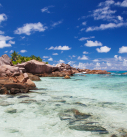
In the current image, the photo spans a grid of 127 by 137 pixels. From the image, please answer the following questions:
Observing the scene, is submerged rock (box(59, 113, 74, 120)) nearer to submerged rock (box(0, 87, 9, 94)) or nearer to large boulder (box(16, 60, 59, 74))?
submerged rock (box(0, 87, 9, 94))

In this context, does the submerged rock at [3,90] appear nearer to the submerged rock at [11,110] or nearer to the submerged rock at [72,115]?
the submerged rock at [11,110]

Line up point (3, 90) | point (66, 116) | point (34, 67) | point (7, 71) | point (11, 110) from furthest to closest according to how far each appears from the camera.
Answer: point (34, 67) < point (7, 71) < point (3, 90) < point (11, 110) < point (66, 116)

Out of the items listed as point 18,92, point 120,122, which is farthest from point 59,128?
point 18,92

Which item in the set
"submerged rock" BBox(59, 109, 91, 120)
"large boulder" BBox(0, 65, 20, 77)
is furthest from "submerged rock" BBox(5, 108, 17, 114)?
"large boulder" BBox(0, 65, 20, 77)

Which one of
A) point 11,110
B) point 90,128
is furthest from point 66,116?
point 11,110

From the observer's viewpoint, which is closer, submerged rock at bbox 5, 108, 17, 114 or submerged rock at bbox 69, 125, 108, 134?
submerged rock at bbox 69, 125, 108, 134

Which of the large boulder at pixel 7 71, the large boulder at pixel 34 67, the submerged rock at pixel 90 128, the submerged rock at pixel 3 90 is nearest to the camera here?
the submerged rock at pixel 90 128

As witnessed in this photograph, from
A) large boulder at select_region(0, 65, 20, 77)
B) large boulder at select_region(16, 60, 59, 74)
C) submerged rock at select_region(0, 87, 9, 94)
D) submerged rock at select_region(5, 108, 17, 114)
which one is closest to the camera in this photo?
submerged rock at select_region(5, 108, 17, 114)

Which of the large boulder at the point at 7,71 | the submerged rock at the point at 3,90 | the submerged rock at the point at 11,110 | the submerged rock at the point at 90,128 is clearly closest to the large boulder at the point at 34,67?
the large boulder at the point at 7,71

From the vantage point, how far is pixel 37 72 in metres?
27.8

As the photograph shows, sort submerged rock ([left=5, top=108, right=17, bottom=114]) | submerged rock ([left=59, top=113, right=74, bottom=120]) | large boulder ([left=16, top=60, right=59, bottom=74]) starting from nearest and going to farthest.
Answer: submerged rock ([left=59, top=113, right=74, bottom=120]), submerged rock ([left=5, top=108, right=17, bottom=114]), large boulder ([left=16, top=60, right=59, bottom=74])

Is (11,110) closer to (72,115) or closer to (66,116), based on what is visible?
(66,116)

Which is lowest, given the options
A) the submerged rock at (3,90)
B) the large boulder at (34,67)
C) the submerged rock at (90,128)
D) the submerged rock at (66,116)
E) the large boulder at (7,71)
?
the submerged rock at (90,128)

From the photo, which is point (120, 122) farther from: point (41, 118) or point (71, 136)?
point (41, 118)
